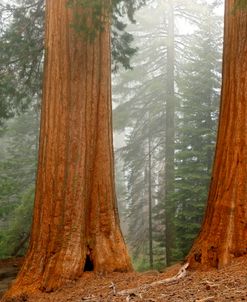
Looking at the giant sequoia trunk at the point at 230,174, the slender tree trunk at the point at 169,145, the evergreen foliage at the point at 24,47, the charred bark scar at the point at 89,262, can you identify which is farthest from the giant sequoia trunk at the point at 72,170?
the slender tree trunk at the point at 169,145

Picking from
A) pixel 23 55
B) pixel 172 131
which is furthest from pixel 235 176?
pixel 172 131

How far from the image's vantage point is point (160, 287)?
14.8 ft

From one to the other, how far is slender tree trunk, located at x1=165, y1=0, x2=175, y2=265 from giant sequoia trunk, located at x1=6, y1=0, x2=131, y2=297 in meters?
9.41

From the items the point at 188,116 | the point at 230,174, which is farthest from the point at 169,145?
the point at 230,174

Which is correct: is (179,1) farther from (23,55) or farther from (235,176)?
(235,176)

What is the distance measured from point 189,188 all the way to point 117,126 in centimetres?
884

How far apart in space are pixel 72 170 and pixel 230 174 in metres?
2.07

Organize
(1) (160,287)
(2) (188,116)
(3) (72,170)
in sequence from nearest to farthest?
(1) (160,287)
(3) (72,170)
(2) (188,116)

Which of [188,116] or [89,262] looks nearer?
[89,262]

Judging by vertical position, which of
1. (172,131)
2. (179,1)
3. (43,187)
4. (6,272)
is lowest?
(6,272)

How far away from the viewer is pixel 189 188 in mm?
14078

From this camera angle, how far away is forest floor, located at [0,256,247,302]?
12.7ft

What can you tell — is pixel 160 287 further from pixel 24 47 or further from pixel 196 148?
pixel 196 148

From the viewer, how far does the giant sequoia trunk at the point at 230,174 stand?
16.0ft
